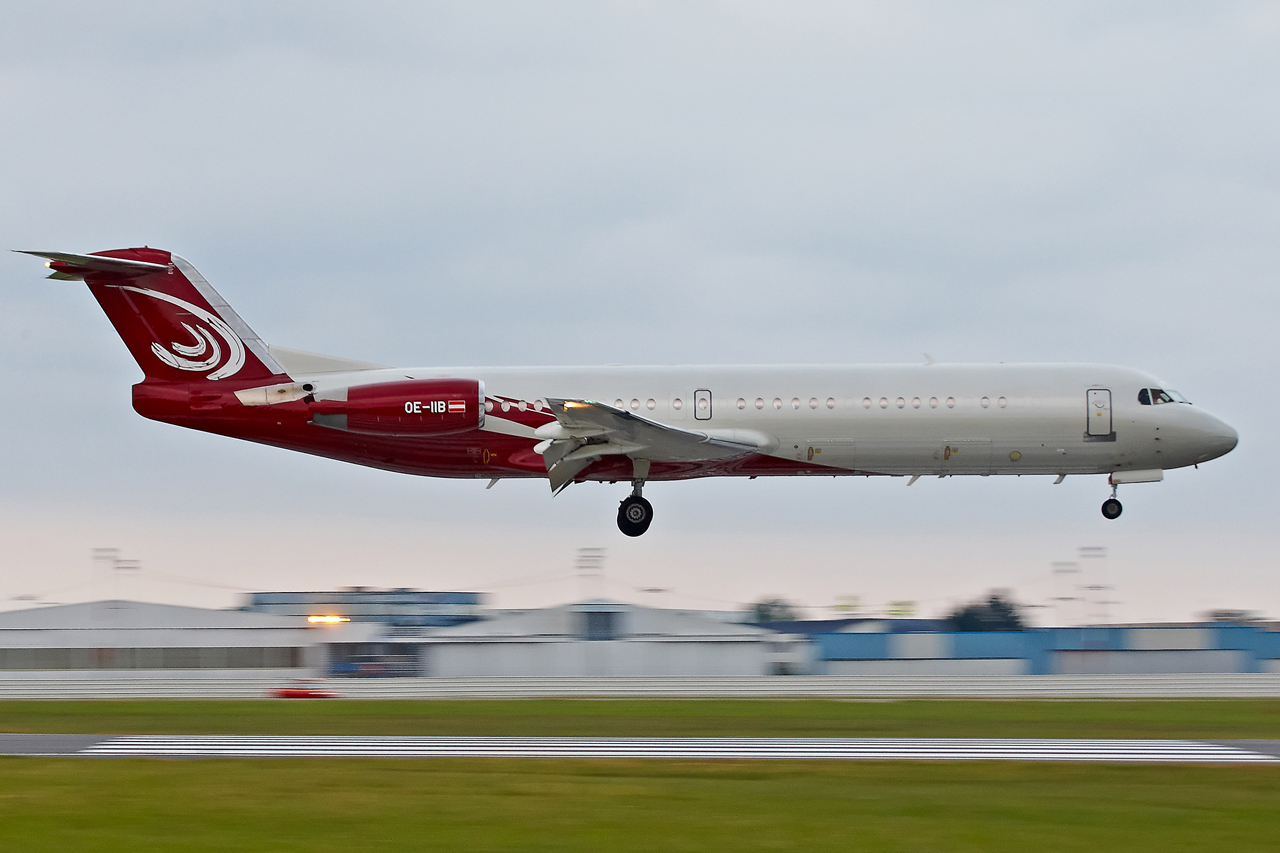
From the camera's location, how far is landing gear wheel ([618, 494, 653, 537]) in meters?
33.0

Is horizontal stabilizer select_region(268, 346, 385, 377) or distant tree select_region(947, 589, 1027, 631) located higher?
horizontal stabilizer select_region(268, 346, 385, 377)

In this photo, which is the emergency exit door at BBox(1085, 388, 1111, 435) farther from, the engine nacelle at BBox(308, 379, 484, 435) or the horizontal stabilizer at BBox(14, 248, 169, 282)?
the horizontal stabilizer at BBox(14, 248, 169, 282)

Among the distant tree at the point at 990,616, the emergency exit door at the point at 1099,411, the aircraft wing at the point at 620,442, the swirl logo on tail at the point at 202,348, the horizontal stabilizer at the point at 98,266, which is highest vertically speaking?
the horizontal stabilizer at the point at 98,266

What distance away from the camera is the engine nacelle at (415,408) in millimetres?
31297

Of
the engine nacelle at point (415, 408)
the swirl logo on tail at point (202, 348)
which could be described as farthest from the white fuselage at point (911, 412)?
the swirl logo on tail at point (202, 348)

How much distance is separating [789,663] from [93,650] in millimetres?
32414
